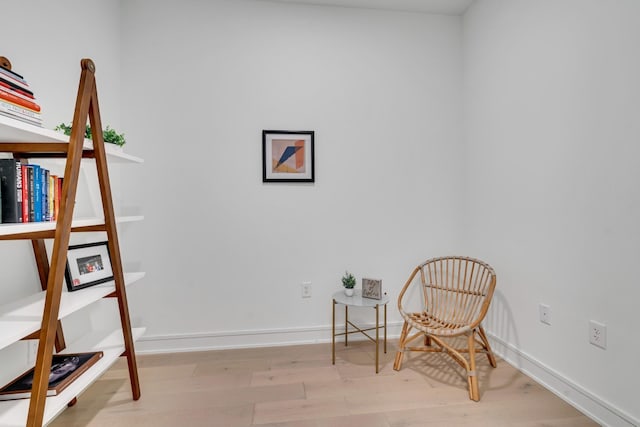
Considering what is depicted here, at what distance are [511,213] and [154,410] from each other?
8.36 feet

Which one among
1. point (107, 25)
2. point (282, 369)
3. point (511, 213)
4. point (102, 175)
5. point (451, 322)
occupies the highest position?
point (107, 25)

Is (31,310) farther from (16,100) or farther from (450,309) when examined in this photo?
(450,309)

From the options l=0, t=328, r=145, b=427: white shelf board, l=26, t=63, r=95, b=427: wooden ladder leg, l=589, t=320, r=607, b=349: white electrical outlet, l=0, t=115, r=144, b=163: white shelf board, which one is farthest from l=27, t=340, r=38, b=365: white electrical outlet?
l=589, t=320, r=607, b=349: white electrical outlet

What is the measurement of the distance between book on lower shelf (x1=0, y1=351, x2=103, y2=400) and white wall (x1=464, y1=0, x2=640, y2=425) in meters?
2.53

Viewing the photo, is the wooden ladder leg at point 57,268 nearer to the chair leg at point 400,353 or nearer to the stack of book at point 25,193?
the stack of book at point 25,193

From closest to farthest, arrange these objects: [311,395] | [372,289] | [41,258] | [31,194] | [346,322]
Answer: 1. [31,194]
2. [41,258]
3. [311,395]
4. [372,289]
5. [346,322]

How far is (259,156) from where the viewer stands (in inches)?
96.2

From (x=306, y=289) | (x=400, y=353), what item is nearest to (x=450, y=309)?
(x=400, y=353)

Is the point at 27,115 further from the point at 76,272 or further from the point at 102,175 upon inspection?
the point at 76,272

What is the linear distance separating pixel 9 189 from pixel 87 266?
0.71 m

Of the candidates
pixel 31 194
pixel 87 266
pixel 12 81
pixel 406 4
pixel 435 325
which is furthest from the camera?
pixel 406 4

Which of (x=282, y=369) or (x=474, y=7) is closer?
(x=282, y=369)

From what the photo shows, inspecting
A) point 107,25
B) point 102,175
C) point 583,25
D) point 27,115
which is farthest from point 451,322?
point 107,25

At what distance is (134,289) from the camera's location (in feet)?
7.69
